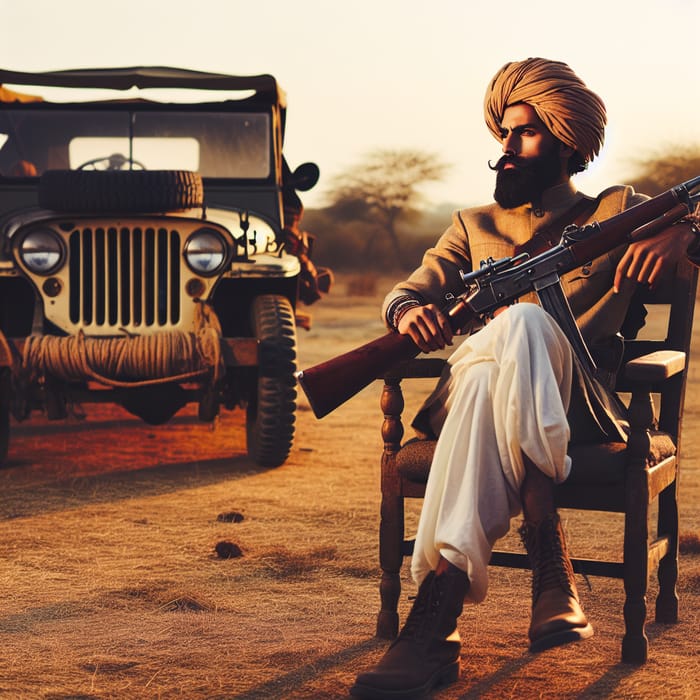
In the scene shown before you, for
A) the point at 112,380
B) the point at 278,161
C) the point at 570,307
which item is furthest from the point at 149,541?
the point at 278,161

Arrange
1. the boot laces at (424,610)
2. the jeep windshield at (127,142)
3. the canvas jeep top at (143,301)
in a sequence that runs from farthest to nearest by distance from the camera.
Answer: the jeep windshield at (127,142), the canvas jeep top at (143,301), the boot laces at (424,610)

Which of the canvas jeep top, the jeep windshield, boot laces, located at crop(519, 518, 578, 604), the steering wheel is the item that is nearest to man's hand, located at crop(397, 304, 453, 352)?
boot laces, located at crop(519, 518, 578, 604)

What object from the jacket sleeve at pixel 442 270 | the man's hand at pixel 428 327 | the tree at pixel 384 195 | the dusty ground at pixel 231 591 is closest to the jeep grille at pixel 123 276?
the dusty ground at pixel 231 591

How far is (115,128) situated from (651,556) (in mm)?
5247

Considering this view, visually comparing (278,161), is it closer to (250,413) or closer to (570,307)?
(250,413)

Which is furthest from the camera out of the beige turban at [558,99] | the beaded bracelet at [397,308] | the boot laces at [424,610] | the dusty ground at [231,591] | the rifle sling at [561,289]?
the beige turban at [558,99]

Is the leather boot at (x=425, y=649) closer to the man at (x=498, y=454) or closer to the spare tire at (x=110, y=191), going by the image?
the man at (x=498, y=454)

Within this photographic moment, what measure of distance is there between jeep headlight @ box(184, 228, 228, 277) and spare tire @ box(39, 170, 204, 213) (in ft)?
0.71

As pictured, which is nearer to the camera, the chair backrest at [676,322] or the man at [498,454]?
the man at [498,454]

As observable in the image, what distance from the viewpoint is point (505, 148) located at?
12.0 ft

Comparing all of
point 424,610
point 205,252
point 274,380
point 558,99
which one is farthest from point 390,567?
point 205,252

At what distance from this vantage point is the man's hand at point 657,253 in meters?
3.37

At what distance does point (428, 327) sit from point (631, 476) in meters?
0.64

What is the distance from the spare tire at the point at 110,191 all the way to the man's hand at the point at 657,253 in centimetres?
358
